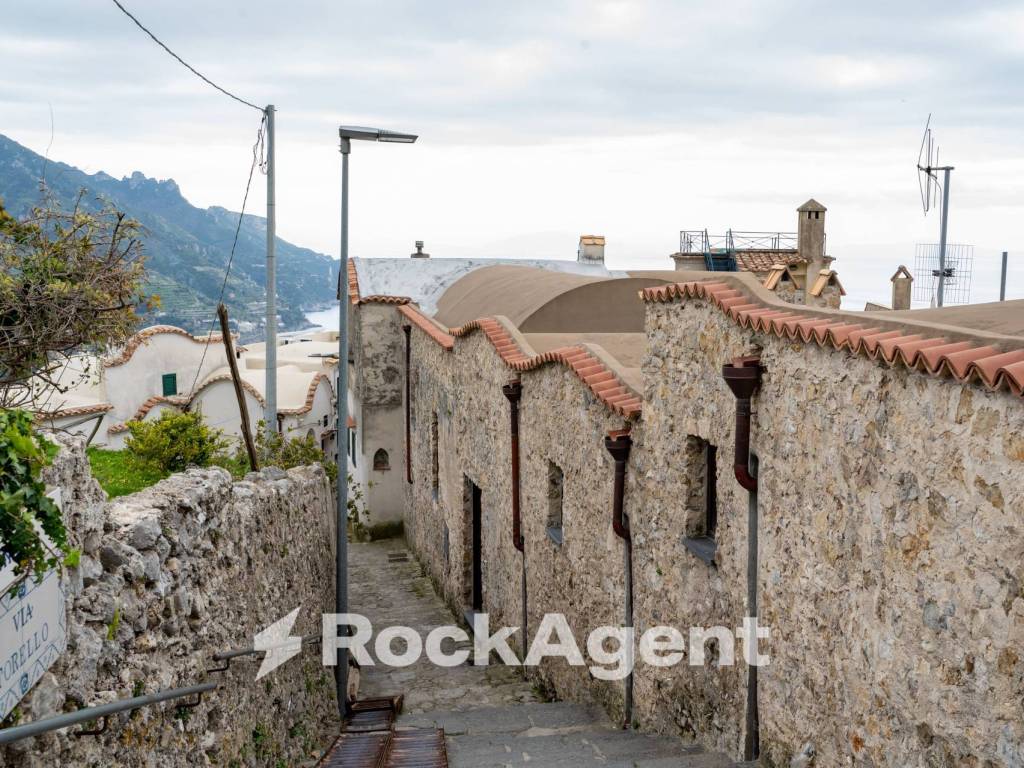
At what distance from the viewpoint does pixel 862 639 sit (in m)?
5.33

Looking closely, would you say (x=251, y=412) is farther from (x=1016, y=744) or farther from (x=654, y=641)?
(x=1016, y=744)

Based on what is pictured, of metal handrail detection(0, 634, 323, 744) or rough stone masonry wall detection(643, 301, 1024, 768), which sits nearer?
metal handrail detection(0, 634, 323, 744)

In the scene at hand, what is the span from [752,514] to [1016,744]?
2614 millimetres

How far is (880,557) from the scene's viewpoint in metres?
5.15

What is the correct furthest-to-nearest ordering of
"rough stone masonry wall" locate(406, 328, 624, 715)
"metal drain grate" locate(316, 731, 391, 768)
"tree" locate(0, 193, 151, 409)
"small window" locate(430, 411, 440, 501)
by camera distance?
"small window" locate(430, 411, 440, 501) → "rough stone masonry wall" locate(406, 328, 624, 715) → "metal drain grate" locate(316, 731, 391, 768) → "tree" locate(0, 193, 151, 409)

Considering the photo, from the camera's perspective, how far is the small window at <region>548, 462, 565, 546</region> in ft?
36.1

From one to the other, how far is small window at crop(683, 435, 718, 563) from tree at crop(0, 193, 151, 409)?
14.7ft

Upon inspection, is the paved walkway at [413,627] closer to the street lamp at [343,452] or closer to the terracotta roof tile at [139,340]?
the street lamp at [343,452]

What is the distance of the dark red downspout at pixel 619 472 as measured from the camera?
28.6 ft

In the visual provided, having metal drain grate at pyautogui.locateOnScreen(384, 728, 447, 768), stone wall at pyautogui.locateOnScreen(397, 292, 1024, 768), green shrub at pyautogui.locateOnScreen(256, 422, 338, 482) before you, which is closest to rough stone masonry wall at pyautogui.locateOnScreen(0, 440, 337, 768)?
metal drain grate at pyautogui.locateOnScreen(384, 728, 447, 768)

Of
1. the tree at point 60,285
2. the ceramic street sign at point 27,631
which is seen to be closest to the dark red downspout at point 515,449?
the tree at point 60,285

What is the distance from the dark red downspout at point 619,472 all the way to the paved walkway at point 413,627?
12.1 feet

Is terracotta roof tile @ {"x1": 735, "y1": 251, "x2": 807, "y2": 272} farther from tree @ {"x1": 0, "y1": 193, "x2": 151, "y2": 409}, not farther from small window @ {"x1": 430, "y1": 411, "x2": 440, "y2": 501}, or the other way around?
tree @ {"x1": 0, "y1": 193, "x2": 151, "y2": 409}

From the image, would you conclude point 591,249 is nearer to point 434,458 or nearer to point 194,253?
point 434,458
